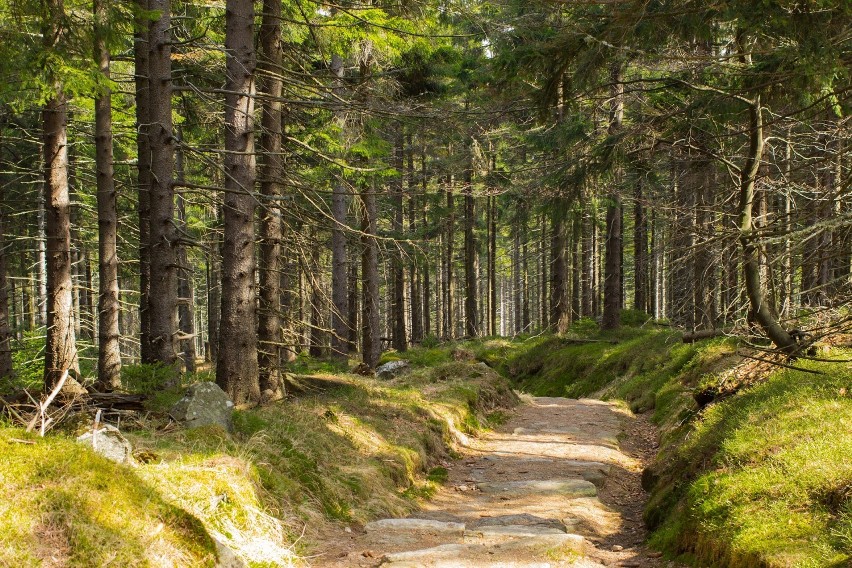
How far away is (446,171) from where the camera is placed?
621 inches

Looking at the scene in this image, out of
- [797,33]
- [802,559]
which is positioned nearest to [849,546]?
[802,559]

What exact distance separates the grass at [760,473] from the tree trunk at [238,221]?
5477 mm

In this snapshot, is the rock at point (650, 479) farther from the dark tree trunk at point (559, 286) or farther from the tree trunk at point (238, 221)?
the dark tree trunk at point (559, 286)

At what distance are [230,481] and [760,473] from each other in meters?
4.57

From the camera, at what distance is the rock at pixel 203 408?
21.4ft

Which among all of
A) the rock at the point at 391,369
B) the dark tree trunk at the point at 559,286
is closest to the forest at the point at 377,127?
the rock at the point at 391,369

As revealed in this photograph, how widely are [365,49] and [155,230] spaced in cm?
723

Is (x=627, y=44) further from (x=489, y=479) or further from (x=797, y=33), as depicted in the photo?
(x=489, y=479)

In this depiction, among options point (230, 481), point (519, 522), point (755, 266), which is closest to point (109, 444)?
point (230, 481)

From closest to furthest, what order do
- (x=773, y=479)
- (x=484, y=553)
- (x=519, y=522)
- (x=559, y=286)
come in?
1. (x=773, y=479)
2. (x=484, y=553)
3. (x=519, y=522)
4. (x=559, y=286)

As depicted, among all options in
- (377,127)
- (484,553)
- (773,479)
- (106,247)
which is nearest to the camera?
(773,479)

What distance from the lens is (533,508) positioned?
7578mm

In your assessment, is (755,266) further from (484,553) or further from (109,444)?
(109,444)

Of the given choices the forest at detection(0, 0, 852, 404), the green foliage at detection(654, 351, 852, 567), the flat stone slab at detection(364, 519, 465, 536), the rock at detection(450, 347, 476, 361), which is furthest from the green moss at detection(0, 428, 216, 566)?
the rock at detection(450, 347, 476, 361)
